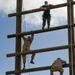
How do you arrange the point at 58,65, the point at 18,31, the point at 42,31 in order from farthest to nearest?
the point at 18,31 → the point at 42,31 → the point at 58,65

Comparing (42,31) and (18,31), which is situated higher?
(18,31)

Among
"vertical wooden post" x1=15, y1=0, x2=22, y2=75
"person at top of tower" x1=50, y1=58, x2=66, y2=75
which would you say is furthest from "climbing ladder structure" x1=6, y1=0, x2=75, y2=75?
"person at top of tower" x1=50, y1=58, x2=66, y2=75

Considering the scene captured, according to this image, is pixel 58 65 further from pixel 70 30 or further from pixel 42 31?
pixel 42 31

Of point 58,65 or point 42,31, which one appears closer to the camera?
point 58,65

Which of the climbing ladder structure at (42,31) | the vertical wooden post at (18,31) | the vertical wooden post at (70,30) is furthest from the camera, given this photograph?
the vertical wooden post at (18,31)

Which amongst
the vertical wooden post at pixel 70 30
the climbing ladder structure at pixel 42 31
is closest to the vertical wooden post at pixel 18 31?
the climbing ladder structure at pixel 42 31

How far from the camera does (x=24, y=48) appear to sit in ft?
53.7

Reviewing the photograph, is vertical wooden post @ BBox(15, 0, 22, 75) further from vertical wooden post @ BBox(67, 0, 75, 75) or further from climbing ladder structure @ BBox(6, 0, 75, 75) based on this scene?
vertical wooden post @ BBox(67, 0, 75, 75)

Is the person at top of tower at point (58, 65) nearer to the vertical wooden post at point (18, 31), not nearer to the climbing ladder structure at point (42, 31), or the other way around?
the climbing ladder structure at point (42, 31)

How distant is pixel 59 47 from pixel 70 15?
1.07m

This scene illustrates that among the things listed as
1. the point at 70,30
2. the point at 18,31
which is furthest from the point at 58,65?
the point at 18,31

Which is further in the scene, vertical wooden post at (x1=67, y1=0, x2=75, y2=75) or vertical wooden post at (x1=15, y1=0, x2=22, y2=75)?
vertical wooden post at (x1=15, y1=0, x2=22, y2=75)

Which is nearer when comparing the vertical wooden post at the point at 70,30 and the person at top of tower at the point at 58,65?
the vertical wooden post at the point at 70,30

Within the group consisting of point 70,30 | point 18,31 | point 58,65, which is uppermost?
point 18,31
